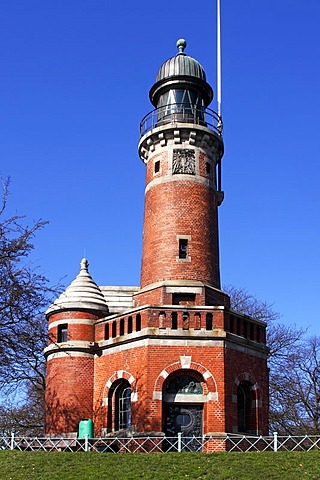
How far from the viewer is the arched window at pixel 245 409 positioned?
26.3 meters

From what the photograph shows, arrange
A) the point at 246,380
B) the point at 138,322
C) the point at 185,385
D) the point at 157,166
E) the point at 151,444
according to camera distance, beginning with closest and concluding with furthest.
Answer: the point at 151,444 → the point at 185,385 → the point at 138,322 → the point at 246,380 → the point at 157,166

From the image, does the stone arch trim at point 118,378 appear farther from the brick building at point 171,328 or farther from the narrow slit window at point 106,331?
the narrow slit window at point 106,331

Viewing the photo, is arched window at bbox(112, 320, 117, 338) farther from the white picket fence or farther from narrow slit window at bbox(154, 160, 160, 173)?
narrow slit window at bbox(154, 160, 160, 173)

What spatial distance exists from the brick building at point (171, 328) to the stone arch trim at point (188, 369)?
0.12 ft

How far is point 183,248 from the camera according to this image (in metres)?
28.2

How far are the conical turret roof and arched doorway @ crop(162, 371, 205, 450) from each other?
16.5 ft

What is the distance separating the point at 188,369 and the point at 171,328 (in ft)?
5.30

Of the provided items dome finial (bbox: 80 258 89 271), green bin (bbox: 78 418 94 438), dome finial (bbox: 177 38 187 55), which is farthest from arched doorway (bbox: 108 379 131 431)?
dome finial (bbox: 177 38 187 55)

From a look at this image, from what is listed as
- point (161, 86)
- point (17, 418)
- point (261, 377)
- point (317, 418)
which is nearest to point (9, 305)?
point (261, 377)

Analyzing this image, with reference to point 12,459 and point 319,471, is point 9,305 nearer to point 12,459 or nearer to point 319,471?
point 12,459

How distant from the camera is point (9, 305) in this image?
18000 millimetres

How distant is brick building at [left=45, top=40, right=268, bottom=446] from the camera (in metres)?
24.8

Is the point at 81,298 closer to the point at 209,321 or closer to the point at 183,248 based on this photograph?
the point at 183,248

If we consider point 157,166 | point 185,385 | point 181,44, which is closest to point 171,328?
point 185,385
